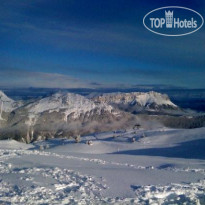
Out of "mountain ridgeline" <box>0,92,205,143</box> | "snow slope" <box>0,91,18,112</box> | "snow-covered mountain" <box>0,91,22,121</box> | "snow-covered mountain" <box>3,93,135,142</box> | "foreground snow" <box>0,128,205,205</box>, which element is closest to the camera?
"foreground snow" <box>0,128,205,205</box>

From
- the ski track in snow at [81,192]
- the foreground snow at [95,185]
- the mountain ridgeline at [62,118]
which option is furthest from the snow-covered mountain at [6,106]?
the ski track in snow at [81,192]

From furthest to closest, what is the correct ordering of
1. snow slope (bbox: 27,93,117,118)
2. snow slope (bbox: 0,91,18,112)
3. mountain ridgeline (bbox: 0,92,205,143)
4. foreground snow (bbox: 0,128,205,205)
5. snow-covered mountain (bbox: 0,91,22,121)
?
snow slope (bbox: 0,91,18,112) → snow slope (bbox: 27,93,117,118) → snow-covered mountain (bbox: 0,91,22,121) → mountain ridgeline (bbox: 0,92,205,143) → foreground snow (bbox: 0,128,205,205)

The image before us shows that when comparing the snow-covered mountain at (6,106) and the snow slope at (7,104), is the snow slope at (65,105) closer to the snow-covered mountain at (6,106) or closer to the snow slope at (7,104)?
the snow-covered mountain at (6,106)

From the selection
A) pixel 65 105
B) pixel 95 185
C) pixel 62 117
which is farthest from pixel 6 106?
pixel 95 185

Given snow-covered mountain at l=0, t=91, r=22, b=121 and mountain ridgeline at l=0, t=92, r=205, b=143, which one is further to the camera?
snow-covered mountain at l=0, t=91, r=22, b=121

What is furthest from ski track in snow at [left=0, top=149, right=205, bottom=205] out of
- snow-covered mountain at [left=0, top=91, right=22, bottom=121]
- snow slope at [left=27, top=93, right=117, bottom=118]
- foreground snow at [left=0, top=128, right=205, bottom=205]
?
snow-covered mountain at [left=0, top=91, right=22, bottom=121]

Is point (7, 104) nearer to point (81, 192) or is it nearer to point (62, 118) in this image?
point (62, 118)

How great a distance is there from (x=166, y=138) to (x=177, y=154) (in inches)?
237

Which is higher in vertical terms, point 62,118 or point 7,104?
point 7,104

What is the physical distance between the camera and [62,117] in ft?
536

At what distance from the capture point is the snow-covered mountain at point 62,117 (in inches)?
5714

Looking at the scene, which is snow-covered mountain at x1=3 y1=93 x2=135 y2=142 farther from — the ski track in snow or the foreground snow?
the ski track in snow

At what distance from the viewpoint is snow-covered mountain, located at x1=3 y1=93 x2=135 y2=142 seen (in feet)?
476

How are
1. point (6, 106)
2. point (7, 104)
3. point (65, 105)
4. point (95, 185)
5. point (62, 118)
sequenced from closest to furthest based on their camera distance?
point (95, 185)
point (62, 118)
point (65, 105)
point (6, 106)
point (7, 104)
